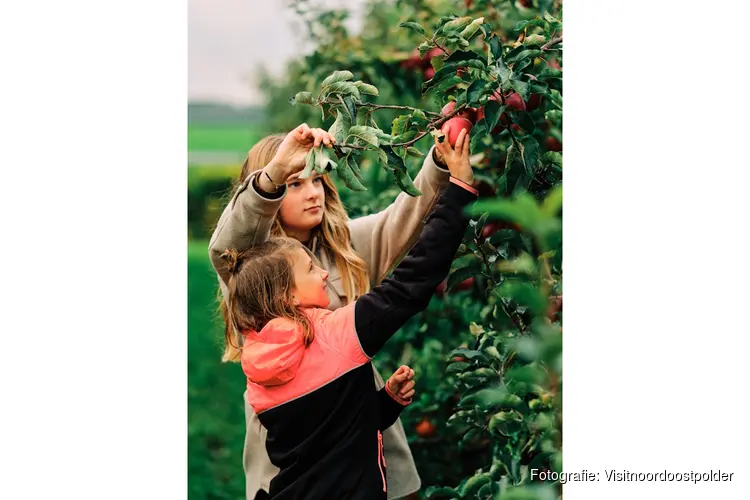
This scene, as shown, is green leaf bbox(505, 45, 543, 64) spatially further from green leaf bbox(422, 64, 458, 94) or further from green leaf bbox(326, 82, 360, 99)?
green leaf bbox(326, 82, 360, 99)

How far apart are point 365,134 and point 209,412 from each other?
1371 mm

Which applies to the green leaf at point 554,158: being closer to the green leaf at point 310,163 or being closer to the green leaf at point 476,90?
the green leaf at point 476,90

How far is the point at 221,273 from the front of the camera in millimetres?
2199

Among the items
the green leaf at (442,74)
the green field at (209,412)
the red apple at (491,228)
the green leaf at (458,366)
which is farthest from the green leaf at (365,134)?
the green field at (209,412)

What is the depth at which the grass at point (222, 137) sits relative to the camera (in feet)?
8.46

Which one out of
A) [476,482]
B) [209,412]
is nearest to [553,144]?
[476,482]

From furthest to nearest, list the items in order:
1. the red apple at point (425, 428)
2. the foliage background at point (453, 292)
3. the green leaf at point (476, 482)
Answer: the red apple at point (425, 428) < the green leaf at point (476, 482) < the foliage background at point (453, 292)

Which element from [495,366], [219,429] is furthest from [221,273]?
[219,429]

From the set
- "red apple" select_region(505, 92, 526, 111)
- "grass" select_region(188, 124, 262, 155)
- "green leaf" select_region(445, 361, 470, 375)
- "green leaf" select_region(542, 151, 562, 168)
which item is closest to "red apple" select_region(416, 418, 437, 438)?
"green leaf" select_region(445, 361, 470, 375)

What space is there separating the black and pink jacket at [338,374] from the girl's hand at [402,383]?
7 cm

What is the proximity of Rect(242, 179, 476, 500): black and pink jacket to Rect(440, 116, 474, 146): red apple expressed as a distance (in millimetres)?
100

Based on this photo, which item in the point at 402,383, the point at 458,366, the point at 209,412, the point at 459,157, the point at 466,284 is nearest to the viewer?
the point at 459,157

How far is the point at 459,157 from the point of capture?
6.61 feet

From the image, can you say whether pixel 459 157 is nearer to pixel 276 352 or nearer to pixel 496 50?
pixel 496 50
